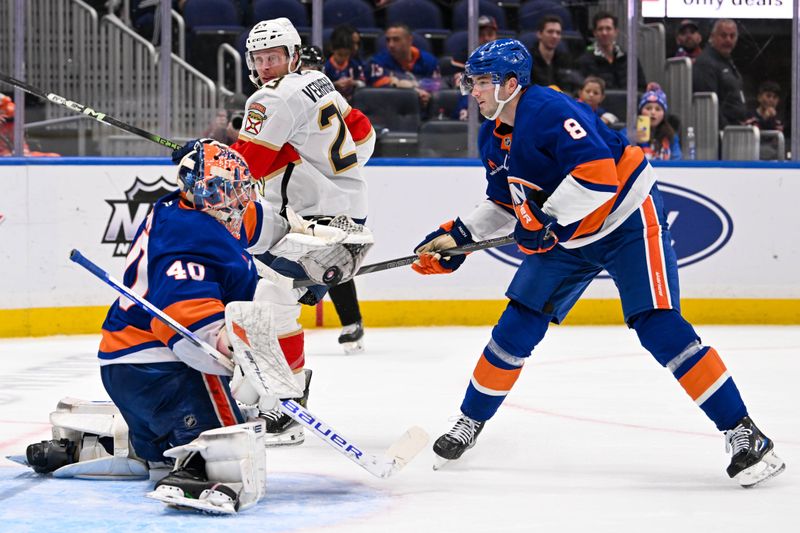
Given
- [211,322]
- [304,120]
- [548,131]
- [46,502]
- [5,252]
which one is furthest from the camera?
[5,252]

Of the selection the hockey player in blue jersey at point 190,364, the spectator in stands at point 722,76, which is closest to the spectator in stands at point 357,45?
the spectator in stands at point 722,76

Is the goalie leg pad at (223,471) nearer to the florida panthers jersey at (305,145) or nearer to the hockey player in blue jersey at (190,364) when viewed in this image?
the hockey player in blue jersey at (190,364)

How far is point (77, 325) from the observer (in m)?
6.21

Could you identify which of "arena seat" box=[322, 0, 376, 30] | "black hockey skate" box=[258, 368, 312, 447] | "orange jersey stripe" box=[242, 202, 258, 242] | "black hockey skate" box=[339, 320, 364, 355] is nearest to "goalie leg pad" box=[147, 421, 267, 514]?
"orange jersey stripe" box=[242, 202, 258, 242]

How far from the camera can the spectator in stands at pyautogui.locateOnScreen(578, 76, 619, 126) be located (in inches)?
268

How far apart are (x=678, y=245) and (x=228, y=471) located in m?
4.41

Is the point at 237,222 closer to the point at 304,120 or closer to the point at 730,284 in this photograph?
the point at 304,120

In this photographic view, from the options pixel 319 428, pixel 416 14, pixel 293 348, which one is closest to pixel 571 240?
pixel 319 428

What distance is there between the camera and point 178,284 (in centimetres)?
269

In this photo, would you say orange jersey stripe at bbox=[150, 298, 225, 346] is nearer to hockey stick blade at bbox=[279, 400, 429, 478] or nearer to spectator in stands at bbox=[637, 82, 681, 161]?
hockey stick blade at bbox=[279, 400, 429, 478]

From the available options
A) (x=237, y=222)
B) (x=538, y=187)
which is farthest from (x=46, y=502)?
(x=538, y=187)

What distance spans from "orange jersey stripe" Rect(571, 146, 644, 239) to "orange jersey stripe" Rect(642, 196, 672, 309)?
0.27ft

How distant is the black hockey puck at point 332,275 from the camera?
3.65m

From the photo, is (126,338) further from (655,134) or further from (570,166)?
(655,134)
